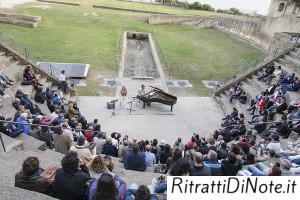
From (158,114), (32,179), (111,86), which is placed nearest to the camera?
(32,179)

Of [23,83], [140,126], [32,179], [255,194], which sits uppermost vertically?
[255,194]

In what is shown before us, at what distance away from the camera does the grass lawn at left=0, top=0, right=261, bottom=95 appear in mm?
21719

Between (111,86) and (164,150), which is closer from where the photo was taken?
(164,150)

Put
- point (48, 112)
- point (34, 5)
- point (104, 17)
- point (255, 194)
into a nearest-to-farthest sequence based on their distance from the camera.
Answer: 1. point (255, 194)
2. point (48, 112)
3. point (104, 17)
4. point (34, 5)

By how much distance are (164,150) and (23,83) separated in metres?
8.39

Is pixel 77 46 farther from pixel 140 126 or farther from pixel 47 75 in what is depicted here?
pixel 140 126

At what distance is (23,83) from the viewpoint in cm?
1426

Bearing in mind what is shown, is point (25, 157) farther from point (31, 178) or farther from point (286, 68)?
point (286, 68)

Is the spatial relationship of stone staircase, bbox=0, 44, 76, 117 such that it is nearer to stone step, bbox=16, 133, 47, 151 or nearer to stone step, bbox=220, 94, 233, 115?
stone step, bbox=16, 133, 47, 151

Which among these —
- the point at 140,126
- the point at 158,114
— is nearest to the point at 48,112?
the point at 140,126

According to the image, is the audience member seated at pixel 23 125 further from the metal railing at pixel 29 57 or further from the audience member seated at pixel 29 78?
the metal railing at pixel 29 57

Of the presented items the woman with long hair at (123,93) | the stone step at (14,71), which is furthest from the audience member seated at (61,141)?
the woman with long hair at (123,93)

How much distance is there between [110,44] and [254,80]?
1323 centimetres

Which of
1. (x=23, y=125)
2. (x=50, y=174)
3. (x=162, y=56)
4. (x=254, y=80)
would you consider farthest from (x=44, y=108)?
(x=162, y=56)
